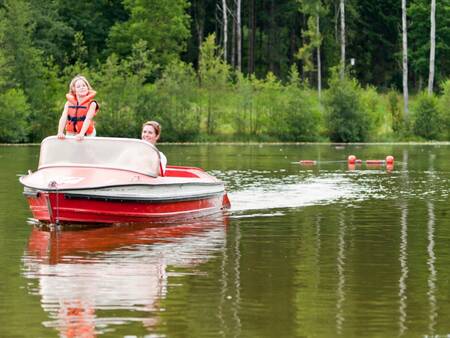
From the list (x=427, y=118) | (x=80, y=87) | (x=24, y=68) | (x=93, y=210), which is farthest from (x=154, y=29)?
(x=93, y=210)

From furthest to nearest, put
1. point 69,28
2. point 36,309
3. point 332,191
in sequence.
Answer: point 69,28 → point 332,191 → point 36,309

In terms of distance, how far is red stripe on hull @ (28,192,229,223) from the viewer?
2091cm

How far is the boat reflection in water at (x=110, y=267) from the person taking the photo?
12.5 metres

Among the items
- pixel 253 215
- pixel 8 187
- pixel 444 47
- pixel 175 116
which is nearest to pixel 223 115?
pixel 175 116

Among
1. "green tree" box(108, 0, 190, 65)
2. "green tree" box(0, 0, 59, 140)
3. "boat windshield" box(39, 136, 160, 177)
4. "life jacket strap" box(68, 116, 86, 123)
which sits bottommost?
"boat windshield" box(39, 136, 160, 177)

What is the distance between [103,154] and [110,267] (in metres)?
6.22

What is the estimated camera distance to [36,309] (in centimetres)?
1280

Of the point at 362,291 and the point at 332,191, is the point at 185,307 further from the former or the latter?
the point at 332,191

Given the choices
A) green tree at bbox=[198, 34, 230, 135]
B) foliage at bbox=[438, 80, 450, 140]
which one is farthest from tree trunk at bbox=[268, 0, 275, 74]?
foliage at bbox=[438, 80, 450, 140]

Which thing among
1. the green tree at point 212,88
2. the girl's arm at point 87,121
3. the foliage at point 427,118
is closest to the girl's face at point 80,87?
the girl's arm at point 87,121

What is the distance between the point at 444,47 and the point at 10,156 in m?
50.8

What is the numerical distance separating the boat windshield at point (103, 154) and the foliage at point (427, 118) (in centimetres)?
4821

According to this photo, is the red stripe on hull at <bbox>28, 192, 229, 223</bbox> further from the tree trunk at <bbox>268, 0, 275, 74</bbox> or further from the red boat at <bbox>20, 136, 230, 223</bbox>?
the tree trunk at <bbox>268, 0, 275, 74</bbox>

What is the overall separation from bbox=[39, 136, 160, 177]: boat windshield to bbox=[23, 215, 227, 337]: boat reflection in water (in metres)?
1.09
